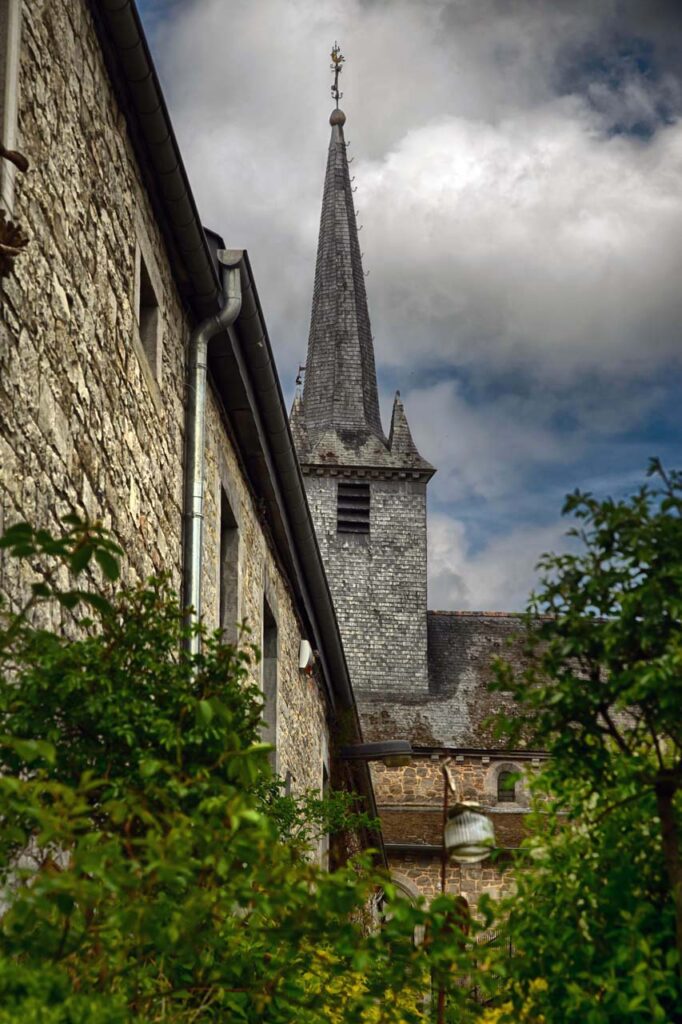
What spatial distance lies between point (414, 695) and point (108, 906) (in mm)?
30524

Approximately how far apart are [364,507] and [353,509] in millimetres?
281

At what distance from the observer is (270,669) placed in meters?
11.4

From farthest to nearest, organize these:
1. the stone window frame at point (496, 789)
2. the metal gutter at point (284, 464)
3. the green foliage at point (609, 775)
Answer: the stone window frame at point (496, 789) < the metal gutter at point (284, 464) < the green foliage at point (609, 775)

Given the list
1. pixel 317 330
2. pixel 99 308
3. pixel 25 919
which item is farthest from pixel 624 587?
pixel 317 330

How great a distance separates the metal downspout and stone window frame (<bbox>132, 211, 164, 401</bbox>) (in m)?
0.64

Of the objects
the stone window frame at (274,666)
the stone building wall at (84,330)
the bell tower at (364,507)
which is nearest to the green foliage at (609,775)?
the stone building wall at (84,330)

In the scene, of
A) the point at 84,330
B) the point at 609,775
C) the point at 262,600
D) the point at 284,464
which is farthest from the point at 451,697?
the point at 609,775

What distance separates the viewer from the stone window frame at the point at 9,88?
4.81m

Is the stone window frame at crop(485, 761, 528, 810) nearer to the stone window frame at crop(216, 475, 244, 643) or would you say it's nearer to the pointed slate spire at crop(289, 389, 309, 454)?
the pointed slate spire at crop(289, 389, 309, 454)

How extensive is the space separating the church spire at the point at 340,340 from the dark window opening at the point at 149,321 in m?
29.1

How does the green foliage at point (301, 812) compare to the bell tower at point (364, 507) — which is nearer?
the green foliage at point (301, 812)

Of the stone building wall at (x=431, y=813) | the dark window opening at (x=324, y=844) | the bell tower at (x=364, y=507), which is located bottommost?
the dark window opening at (x=324, y=844)

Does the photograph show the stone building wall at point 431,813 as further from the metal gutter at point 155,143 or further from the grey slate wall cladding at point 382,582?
the metal gutter at point 155,143

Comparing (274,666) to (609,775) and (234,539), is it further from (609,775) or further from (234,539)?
(609,775)
